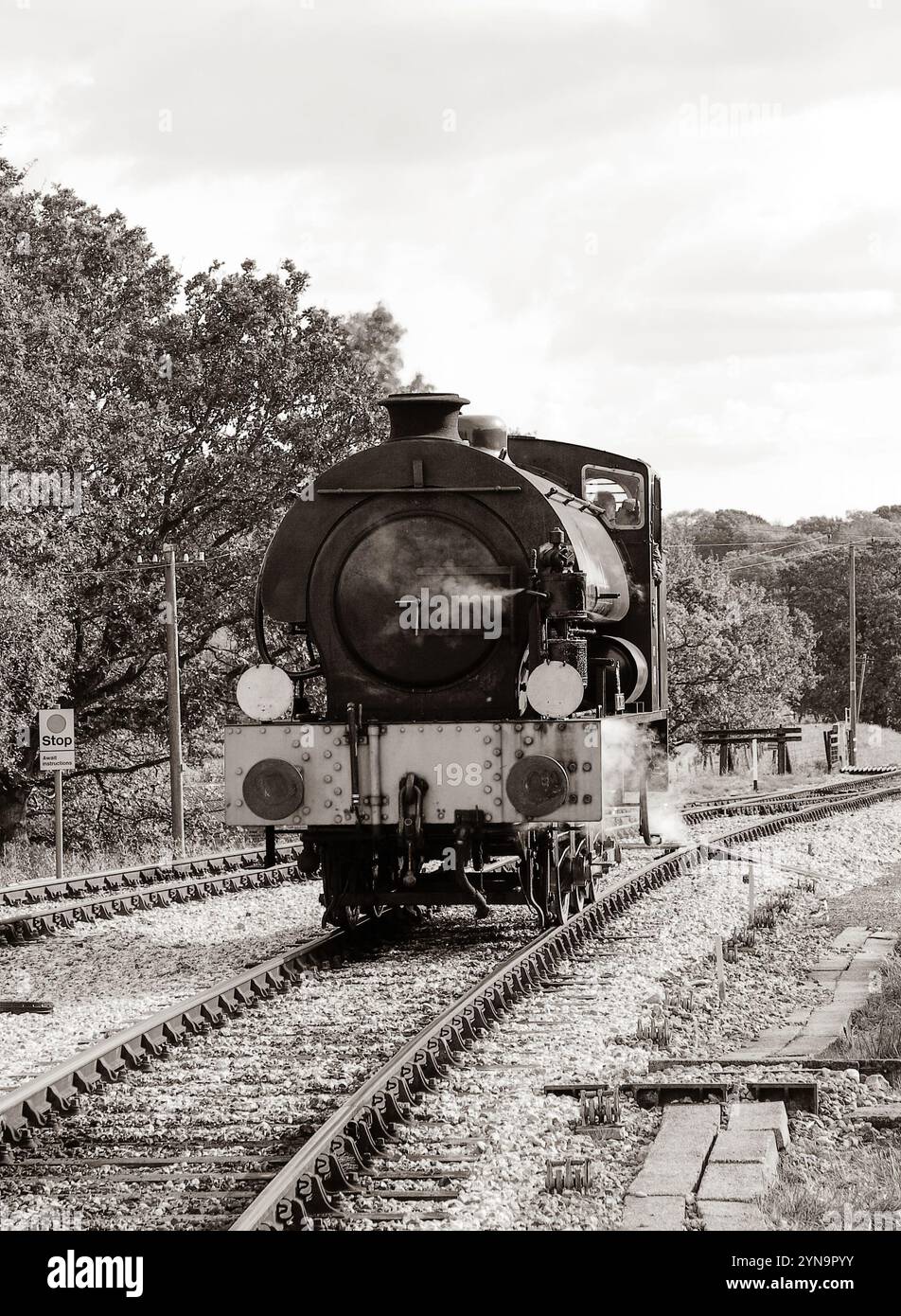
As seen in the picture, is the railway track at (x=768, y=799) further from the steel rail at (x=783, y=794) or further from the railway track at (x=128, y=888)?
the railway track at (x=128, y=888)

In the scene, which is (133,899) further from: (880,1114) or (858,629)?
(858,629)

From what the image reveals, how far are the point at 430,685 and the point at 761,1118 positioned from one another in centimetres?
465

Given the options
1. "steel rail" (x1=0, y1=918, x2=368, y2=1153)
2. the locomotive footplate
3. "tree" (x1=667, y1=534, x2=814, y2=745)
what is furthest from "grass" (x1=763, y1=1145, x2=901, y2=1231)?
"tree" (x1=667, y1=534, x2=814, y2=745)

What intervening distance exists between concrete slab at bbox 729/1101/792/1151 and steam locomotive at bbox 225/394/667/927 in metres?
3.40

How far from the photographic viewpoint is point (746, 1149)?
5508 mm

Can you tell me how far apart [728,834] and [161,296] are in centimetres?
1581

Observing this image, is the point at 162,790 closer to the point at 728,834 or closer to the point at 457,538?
the point at 728,834

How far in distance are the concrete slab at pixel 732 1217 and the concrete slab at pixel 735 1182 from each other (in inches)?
2.2

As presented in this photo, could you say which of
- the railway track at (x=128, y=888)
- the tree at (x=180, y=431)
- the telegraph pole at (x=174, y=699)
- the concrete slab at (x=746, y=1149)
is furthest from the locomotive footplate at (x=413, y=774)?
the tree at (x=180, y=431)

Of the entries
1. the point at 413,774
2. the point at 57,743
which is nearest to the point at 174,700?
the point at 57,743

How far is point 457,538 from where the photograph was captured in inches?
388

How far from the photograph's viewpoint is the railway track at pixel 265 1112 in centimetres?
518

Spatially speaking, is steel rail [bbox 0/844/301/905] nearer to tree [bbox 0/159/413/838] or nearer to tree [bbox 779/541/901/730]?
tree [bbox 0/159/413/838]

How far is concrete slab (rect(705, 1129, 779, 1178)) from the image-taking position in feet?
17.6
